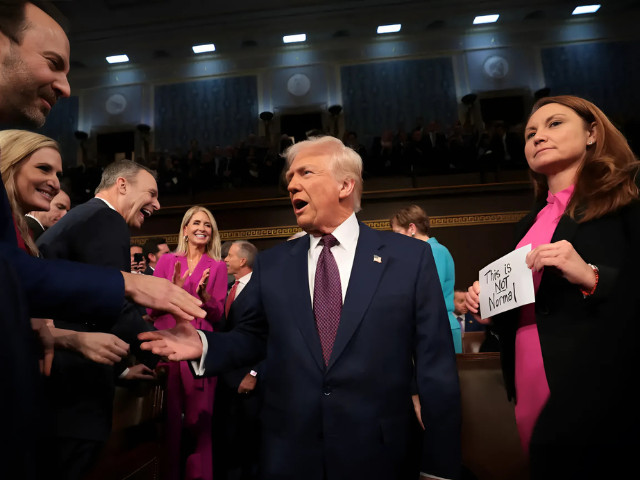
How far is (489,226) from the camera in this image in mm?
8055

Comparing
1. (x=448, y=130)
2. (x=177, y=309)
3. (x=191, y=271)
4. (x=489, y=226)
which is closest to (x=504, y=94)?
(x=448, y=130)

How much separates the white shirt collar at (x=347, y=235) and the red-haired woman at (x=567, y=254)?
59cm

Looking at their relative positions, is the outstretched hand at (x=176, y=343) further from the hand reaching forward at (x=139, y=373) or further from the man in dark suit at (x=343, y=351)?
the hand reaching forward at (x=139, y=373)

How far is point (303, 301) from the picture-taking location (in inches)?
56.7

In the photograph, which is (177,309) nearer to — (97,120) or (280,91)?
(280,91)

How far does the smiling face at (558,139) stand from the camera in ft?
4.44

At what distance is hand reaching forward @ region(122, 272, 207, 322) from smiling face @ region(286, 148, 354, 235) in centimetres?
61

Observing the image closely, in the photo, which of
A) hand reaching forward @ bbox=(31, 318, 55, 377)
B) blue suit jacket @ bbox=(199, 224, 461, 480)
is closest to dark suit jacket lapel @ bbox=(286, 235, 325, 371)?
blue suit jacket @ bbox=(199, 224, 461, 480)

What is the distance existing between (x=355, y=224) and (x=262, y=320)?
20.4 inches

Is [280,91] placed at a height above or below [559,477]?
above

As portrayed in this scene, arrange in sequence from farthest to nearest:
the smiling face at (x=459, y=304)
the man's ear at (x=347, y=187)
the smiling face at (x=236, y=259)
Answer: the smiling face at (x=459, y=304) < the smiling face at (x=236, y=259) < the man's ear at (x=347, y=187)

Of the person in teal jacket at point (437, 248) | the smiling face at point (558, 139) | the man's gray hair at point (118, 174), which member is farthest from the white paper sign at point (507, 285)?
the man's gray hair at point (118, 174)

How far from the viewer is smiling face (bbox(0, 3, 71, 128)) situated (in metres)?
1.04

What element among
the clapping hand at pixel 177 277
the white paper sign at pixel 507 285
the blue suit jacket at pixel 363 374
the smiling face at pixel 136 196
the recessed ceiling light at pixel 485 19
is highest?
A: the recessed ceiling light at pixel 485 19
